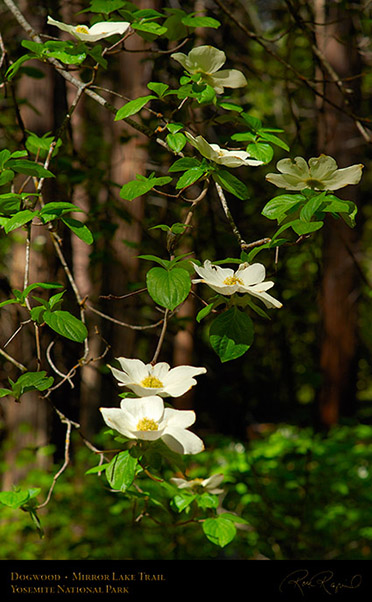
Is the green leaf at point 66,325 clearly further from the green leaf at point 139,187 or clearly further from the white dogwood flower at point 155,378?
the green leaf at point 139,187

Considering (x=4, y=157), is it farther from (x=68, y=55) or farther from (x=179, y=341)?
(x=179, y=341)

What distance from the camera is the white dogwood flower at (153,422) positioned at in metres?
0.84

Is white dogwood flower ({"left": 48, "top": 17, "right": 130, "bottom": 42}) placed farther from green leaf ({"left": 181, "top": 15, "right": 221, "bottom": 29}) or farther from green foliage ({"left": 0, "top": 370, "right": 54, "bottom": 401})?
green foliage ({"left": 0, "top": 370, "right": 54, "bottom": 401})

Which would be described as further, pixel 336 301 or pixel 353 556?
pixel 336 301

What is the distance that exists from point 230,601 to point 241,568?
175 mm

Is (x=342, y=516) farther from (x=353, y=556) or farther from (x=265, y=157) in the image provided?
(x=265, y=157)

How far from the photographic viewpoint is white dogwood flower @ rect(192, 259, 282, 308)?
2.67ft

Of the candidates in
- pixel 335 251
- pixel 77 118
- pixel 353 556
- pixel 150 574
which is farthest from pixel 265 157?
pixel 77 118

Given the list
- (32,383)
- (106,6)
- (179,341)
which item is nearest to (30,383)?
(32,383)

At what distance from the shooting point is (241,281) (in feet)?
2.80

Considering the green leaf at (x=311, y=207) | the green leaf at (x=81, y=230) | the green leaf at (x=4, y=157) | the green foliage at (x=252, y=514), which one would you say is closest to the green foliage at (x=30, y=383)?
the green leaf at (x=81, y=230)

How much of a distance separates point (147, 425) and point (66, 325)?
194 mm

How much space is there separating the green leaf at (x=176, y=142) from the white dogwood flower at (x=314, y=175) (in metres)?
0.14

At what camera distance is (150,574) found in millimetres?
1571
